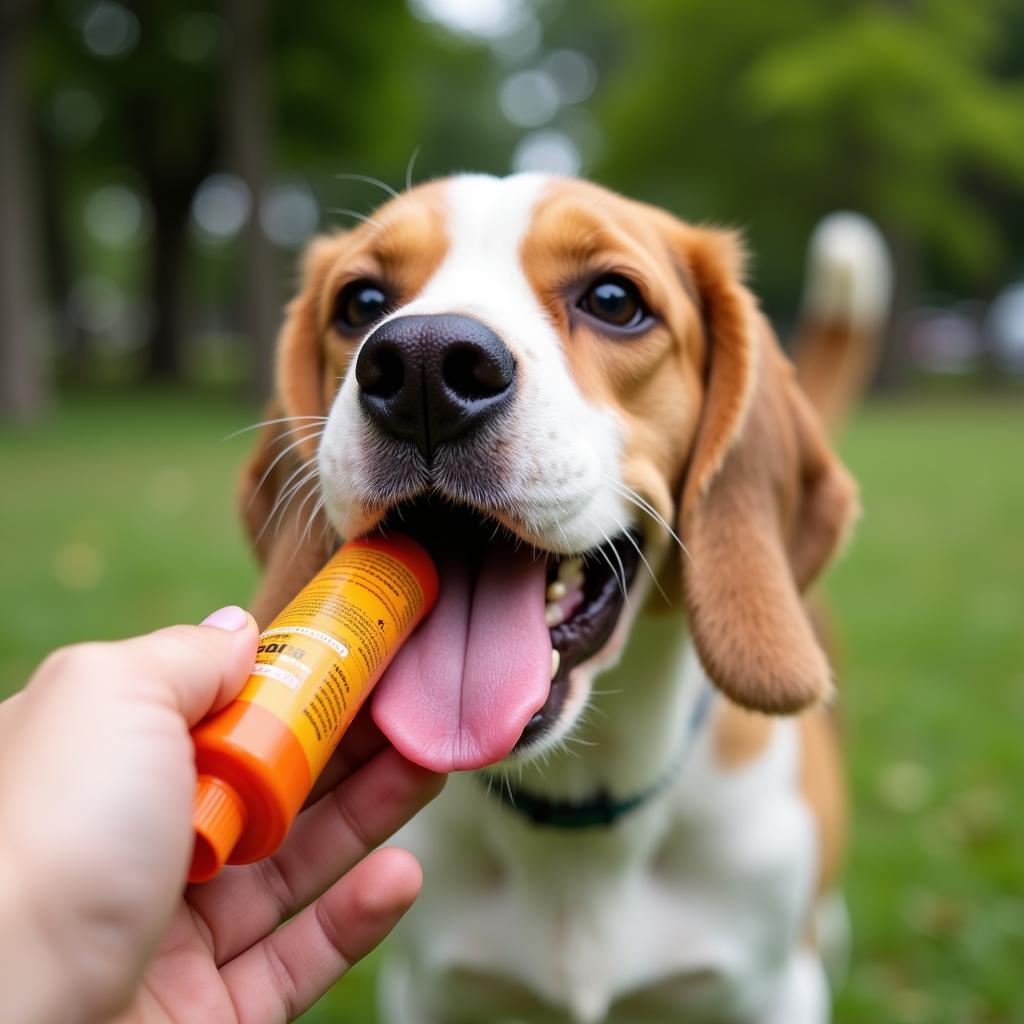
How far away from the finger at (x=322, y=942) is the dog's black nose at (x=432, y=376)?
26.9 inches

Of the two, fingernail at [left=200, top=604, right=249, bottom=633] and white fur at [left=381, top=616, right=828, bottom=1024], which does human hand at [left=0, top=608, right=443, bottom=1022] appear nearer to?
fingernail at [left=200, top=604, right=249, bottom=633]

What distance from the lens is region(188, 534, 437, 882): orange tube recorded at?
1.32m

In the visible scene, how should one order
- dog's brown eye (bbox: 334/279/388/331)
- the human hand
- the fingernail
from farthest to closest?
dog's brown eye (bbox: 334/279/388/331), the fingernail, the human hand

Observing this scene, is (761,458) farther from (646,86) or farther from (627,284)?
(646,86)

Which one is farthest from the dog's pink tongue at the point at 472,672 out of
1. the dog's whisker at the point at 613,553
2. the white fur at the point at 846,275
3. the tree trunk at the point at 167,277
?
the tree trunk at the point at 167,277

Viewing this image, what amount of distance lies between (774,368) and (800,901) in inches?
46.8

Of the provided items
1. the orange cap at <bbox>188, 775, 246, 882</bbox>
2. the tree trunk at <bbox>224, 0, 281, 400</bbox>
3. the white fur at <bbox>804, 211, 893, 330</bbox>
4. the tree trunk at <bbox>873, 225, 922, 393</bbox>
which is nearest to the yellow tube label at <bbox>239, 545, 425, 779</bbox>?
the orange cap at <bbox>188, 775, 246, 882</bbox>

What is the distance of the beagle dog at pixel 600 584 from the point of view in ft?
6.06

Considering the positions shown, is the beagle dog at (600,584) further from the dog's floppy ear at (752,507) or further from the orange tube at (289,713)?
the orange tube at (289,713)

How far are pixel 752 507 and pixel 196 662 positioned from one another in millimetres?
1272

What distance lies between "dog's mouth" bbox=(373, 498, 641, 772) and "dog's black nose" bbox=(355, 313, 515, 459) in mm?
206

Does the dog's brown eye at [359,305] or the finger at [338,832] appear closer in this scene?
the finger at [338,832]

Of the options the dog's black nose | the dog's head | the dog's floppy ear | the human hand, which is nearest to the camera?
the human hand

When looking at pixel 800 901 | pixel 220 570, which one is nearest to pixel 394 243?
pixel 800 901
